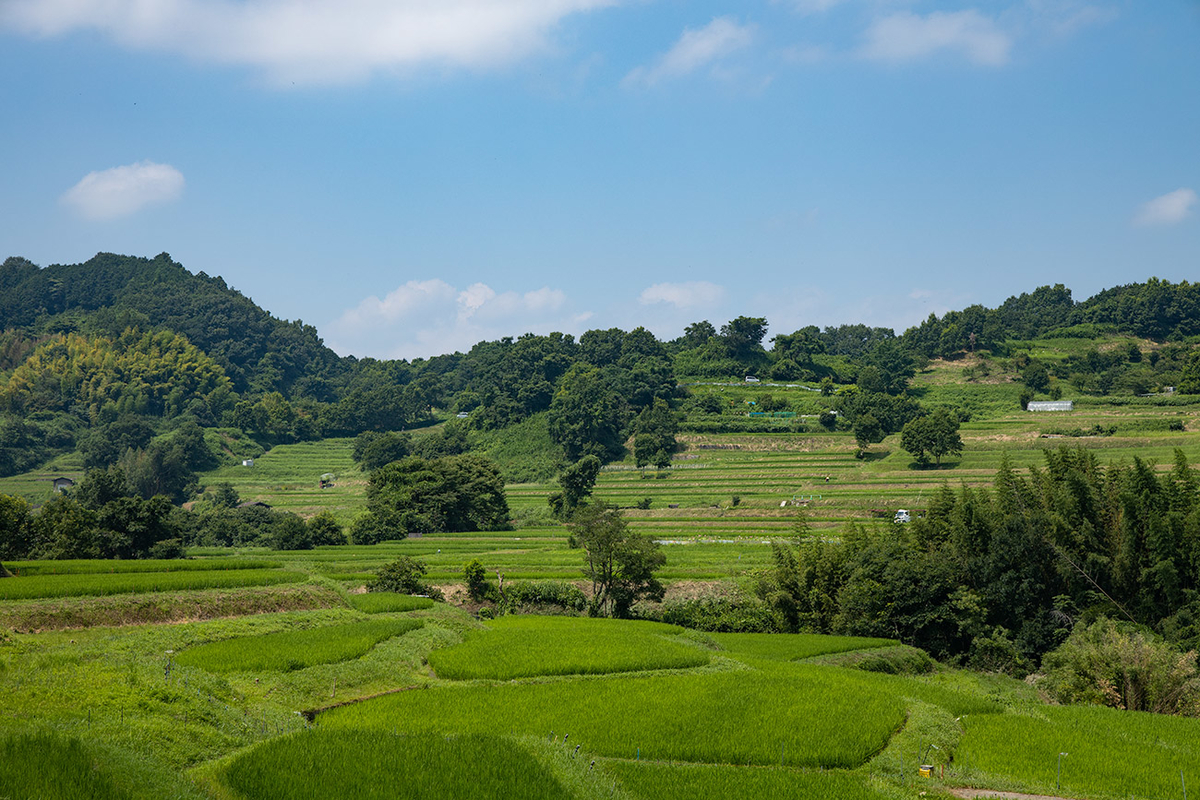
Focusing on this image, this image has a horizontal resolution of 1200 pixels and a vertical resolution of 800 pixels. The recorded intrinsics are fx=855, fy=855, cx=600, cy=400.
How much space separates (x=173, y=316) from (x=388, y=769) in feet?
583

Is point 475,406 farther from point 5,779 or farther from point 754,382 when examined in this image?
point 5,779

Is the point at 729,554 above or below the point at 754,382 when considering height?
below

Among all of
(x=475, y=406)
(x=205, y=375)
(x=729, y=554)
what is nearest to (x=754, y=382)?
(x=475, y=406)

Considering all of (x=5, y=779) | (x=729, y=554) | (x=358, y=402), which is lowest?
(x=729, y=554)

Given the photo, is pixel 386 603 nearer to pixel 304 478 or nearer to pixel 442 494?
pixel 442 494

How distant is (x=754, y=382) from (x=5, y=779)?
Result: 353ft

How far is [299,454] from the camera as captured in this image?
113500 millimetres

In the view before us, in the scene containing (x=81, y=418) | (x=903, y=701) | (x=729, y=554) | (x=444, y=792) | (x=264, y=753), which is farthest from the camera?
(x=81, y=418)

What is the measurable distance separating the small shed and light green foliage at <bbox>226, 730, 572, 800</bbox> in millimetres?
86008

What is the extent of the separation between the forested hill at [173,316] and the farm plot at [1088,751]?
156m

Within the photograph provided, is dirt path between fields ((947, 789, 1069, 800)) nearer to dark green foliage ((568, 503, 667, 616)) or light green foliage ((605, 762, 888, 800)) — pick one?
light green foliage ((605, 762, 888, 800))

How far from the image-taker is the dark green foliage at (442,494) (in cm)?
6131

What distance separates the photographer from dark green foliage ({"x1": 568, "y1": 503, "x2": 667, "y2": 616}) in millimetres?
34719

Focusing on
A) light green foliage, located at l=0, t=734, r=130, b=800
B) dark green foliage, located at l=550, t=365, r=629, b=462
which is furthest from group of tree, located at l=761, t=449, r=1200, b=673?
dark green foliage, located at l=550, t=365, r=629, b=462
